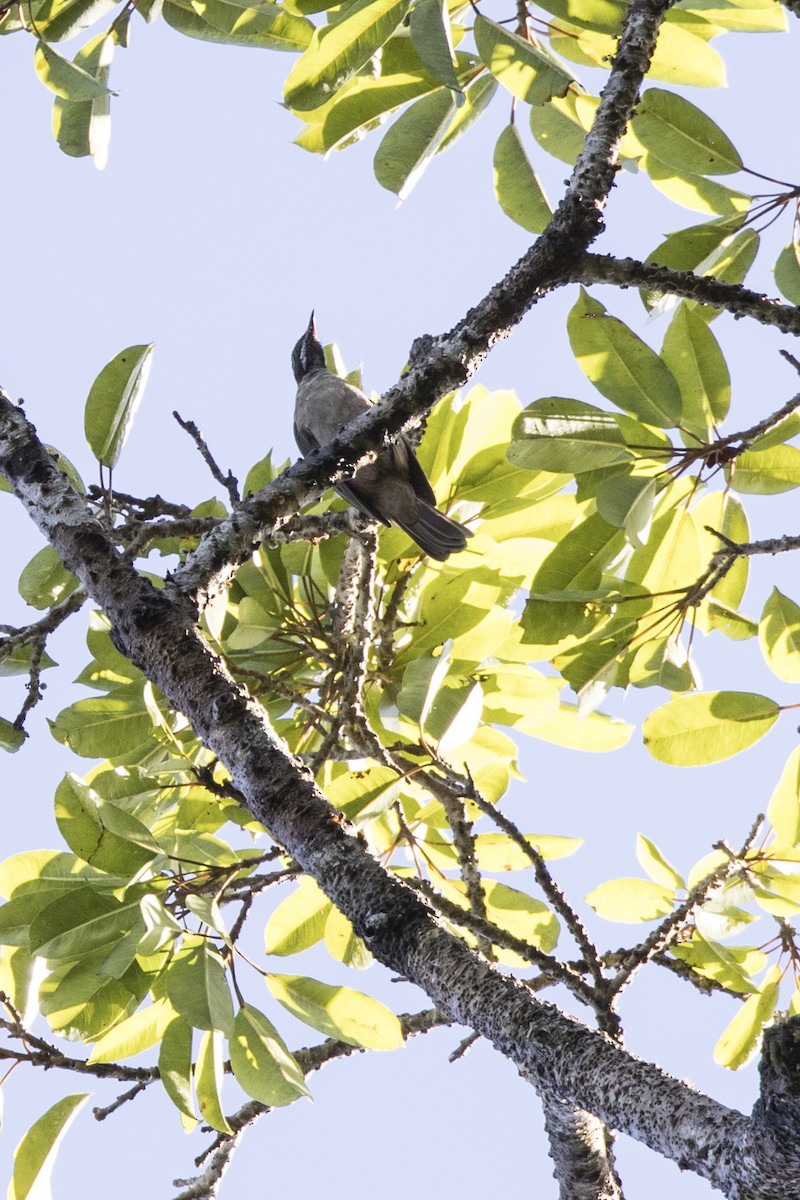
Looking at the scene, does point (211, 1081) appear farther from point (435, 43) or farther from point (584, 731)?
point (435, 43)

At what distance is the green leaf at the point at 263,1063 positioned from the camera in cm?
226

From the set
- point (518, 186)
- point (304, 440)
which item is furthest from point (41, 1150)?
point (304, 440)

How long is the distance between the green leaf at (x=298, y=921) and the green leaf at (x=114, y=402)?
1.24m

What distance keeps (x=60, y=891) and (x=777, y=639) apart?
1753 mm

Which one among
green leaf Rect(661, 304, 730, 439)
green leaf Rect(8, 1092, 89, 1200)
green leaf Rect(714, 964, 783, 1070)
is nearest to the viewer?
green leaf Rect(661, 304, 730, 439)

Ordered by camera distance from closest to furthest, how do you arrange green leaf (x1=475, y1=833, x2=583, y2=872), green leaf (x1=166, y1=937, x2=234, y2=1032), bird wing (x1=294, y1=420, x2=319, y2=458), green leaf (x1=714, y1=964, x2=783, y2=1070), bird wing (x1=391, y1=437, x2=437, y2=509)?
green leaf (x1=166, y1=937, x2=234, y2=1032), green leaf (x1=714, y1=964, x2=783, y2=1070), green leaf (x1=475, y1=833, x2=583, y2=872), bird wing (x1=391, y1=437, x2=437, y2=509), bird wing (x1=294, y1=420, x2=319, y2=458)

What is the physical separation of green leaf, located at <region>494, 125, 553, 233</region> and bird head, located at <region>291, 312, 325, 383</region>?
4.49 metres

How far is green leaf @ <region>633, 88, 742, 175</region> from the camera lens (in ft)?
8.13

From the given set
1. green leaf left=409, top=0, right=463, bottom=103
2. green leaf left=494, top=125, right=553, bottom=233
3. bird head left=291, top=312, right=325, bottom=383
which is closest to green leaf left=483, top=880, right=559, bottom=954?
green leaf left=494, top=125, right=553, bottom=233

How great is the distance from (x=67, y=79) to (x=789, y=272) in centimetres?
181

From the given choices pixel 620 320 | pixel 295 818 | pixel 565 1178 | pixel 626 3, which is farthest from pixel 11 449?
pixel 565 1178

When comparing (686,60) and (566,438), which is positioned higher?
(686,60)

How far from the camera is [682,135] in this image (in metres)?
2.49

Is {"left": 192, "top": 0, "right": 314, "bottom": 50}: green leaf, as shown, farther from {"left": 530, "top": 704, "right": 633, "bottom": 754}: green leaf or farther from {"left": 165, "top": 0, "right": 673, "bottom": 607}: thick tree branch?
{"left": 530, "top": 704, "right": 633, "bottom": 754}: green leaf
